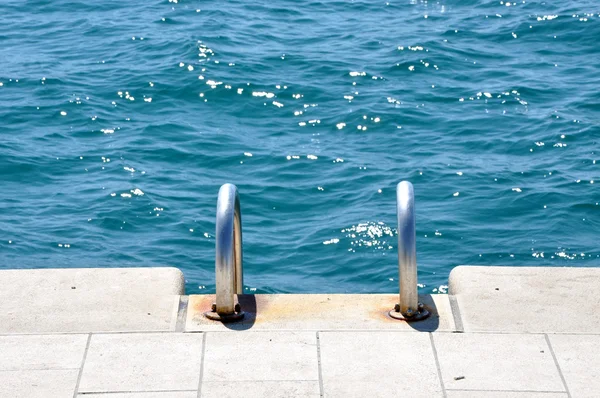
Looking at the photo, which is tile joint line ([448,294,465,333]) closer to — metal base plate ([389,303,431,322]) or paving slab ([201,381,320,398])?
metal base plate ([389,303,431,322])

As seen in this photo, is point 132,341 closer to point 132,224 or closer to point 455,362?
point 455,362

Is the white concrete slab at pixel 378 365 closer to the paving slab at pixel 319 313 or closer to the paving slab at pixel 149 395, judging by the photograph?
the paving slab at pixel 319 313

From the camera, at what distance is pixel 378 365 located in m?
5.31

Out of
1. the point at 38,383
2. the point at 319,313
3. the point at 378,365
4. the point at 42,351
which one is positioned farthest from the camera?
the point at 319,313

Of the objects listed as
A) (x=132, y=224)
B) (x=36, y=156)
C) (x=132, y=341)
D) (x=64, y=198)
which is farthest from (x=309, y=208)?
(x=132, y=341)

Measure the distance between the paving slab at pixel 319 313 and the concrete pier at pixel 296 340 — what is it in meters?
0.01

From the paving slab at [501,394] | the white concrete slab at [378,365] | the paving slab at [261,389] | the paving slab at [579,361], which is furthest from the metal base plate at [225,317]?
the paving slab at [579,361]

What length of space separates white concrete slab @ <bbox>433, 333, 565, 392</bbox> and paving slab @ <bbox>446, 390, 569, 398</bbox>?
0.03m

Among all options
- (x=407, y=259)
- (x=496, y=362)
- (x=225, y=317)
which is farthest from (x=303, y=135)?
(x=496, y=362)

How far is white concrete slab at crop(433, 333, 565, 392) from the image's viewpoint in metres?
5.15

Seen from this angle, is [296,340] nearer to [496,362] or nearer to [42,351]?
[496,362]

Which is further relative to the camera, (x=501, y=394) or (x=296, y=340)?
(x=296, y=340)

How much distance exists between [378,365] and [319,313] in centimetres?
65

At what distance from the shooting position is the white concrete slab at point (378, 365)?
5098 mm
